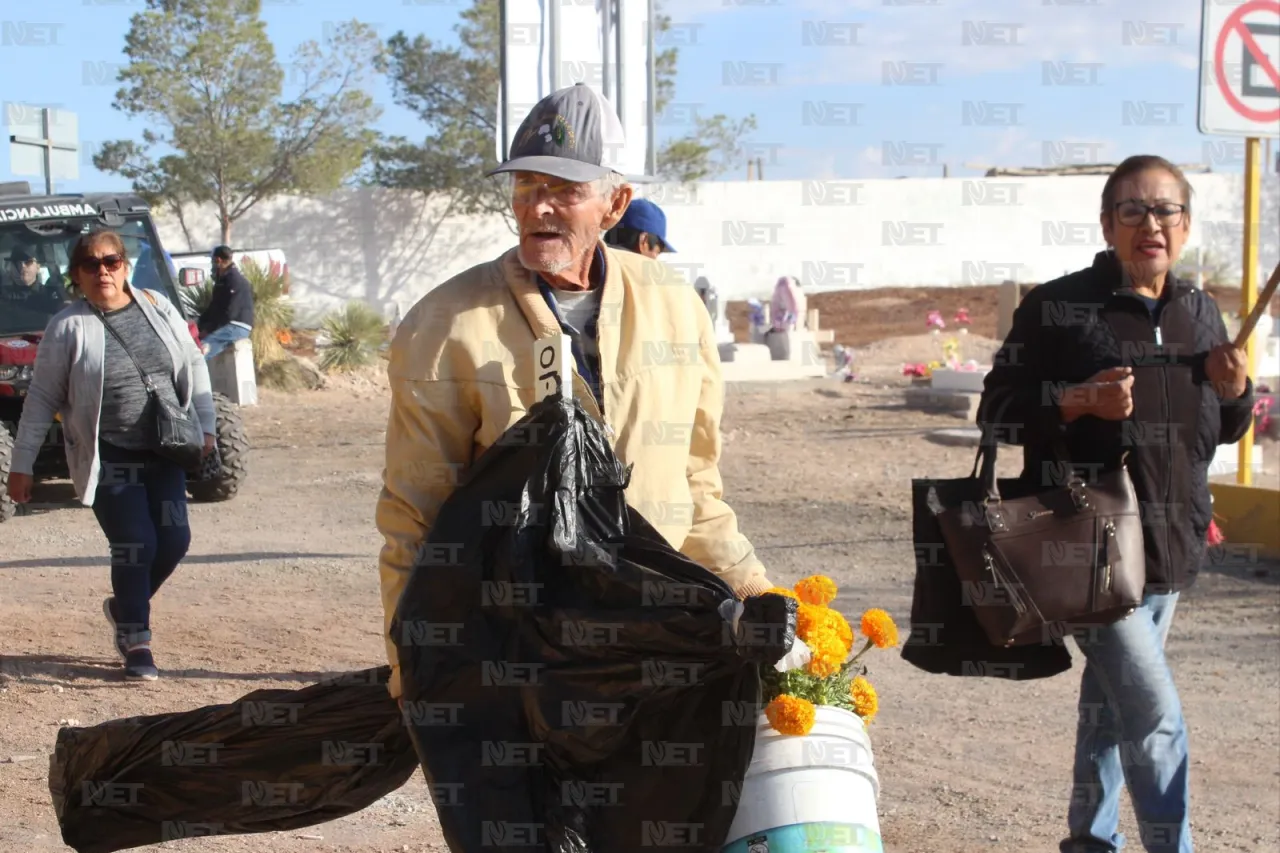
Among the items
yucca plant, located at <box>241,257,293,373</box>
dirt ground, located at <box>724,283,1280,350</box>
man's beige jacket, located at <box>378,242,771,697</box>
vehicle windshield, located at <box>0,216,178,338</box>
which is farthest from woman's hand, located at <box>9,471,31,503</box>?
dirt ground, located at <box>724,283,1280,350</box>

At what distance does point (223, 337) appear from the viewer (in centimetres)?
1808

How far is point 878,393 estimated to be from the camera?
2031 cm

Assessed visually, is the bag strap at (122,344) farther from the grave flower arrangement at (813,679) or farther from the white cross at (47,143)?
the white cross at (47,143)

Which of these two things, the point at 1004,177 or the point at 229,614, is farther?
the point at 1004,177

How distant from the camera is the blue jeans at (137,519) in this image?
654 centimetres

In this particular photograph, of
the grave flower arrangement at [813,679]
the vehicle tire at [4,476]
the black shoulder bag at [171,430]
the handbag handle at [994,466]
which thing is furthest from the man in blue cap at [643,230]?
the vehicle tire at [4,476]

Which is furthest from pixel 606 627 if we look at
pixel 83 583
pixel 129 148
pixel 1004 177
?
pixel 1004 177

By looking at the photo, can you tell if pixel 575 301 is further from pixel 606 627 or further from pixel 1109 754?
pixel 1109 754

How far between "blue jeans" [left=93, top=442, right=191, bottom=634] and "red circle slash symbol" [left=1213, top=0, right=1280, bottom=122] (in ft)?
19.9

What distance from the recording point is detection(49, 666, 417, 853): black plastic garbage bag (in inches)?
138

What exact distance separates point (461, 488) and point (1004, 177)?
147ft

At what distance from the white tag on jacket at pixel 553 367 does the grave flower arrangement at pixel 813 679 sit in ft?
1.84

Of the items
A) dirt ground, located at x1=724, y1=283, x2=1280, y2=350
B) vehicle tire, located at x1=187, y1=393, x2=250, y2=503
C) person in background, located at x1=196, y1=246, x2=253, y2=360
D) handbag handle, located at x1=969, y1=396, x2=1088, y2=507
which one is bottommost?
dirt ground, located at x1=724, y1=283, x2=1280, y2=350

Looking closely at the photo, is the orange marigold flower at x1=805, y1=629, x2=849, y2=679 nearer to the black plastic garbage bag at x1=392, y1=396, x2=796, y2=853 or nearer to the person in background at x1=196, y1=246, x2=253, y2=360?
the black plastic garbage bag at x1=392, y1=396, x2=796, y2=853
